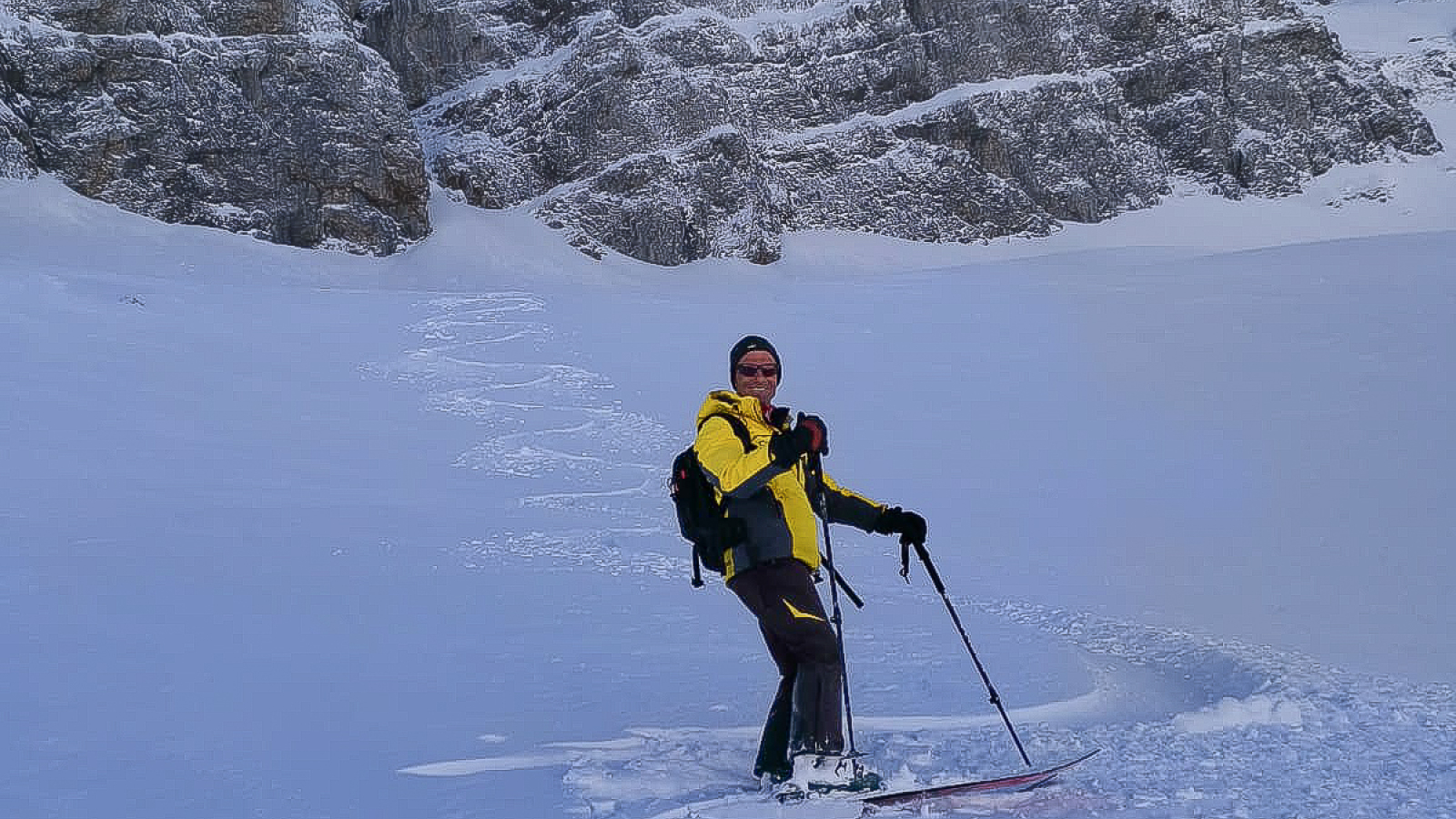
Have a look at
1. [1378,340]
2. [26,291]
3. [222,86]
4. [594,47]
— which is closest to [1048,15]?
[594,47]

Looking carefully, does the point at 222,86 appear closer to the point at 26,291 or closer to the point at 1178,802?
the point at 26,291

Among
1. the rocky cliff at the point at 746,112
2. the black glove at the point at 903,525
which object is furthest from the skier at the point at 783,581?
the rocky cliff at the point at 746,112

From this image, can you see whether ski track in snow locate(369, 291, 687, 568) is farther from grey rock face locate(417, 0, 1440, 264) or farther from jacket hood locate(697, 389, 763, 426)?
grey rock face locate(417, 0, 1440, 264)

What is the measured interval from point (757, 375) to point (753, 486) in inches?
18.5

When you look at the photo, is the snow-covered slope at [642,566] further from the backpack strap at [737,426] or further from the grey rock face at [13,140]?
the grey rock face at [13,140]

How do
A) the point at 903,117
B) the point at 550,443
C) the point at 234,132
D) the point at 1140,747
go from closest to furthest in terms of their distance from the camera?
the point at 1140,747, the point at 550,443, the point at 234,132, the point at 903,117

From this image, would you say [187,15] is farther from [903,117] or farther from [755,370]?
[755,370]

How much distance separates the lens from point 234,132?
46.3 meters

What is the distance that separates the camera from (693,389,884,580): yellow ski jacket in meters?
3.47

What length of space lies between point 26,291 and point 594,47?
40087 millimetres

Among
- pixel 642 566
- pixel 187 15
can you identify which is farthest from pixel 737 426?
pixel 187 15

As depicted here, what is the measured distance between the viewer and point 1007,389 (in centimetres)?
1589

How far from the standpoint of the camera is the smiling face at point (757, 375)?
149 inches

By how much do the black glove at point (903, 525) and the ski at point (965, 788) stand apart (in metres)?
0.85
